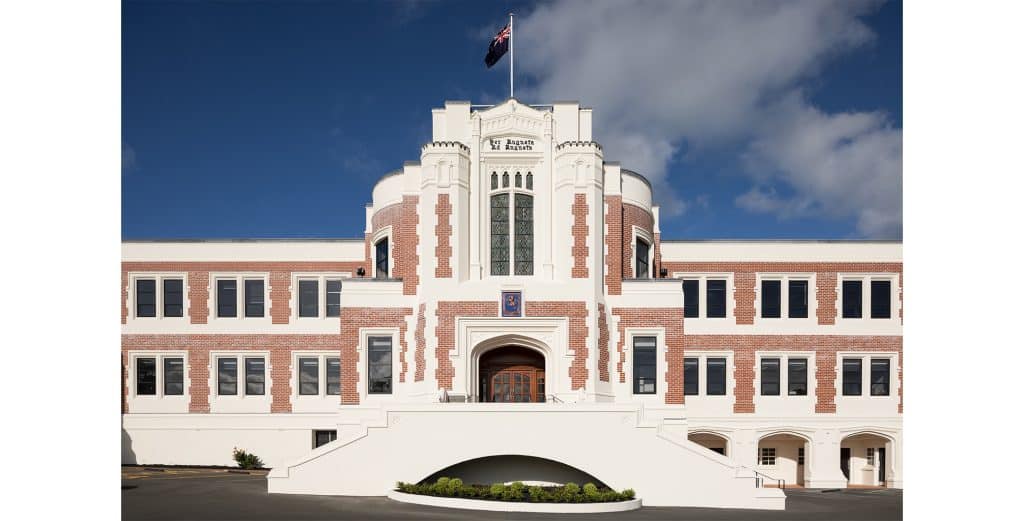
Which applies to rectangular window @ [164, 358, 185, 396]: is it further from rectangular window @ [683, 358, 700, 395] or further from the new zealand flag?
rectangular window @ [683, 358, 700, 395]

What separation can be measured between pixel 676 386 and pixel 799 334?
729cm

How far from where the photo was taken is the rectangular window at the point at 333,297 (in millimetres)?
30984

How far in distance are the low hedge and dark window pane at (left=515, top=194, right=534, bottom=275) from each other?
8023 millimetres

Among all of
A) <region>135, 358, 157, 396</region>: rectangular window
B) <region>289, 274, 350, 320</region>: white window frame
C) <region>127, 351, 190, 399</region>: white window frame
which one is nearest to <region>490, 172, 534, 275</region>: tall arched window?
<region>289, 274, 350, 320</region>: white window frame

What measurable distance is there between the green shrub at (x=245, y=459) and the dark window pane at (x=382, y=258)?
8.25 m

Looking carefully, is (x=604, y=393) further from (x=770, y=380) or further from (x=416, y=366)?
(x=770, y=380)

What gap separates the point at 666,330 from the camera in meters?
25.7

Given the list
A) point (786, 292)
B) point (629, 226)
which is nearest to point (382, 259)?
point (629, 226)

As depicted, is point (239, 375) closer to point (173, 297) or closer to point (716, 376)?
point (173, 297)

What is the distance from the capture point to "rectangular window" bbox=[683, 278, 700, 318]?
30.2 metres

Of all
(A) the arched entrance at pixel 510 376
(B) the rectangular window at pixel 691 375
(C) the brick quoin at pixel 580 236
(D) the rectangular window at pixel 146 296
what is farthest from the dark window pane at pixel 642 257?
(D) the rectangular window at pixel 146 296

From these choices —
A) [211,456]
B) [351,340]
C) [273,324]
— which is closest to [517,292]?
[351,340]

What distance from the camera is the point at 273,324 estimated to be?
30.7m
